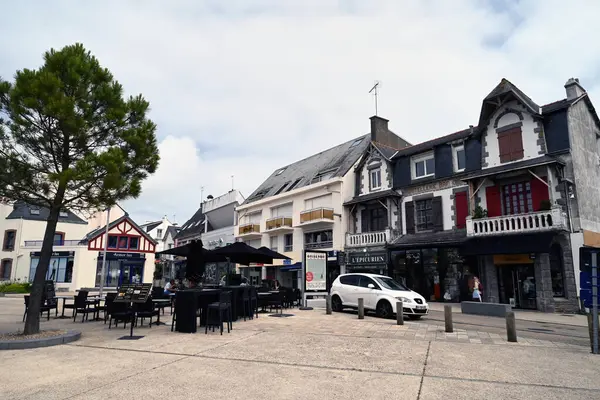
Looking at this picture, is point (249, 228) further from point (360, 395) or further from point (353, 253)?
point (360, 395)

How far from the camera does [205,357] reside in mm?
6652

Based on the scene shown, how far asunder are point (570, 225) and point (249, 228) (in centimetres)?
2338

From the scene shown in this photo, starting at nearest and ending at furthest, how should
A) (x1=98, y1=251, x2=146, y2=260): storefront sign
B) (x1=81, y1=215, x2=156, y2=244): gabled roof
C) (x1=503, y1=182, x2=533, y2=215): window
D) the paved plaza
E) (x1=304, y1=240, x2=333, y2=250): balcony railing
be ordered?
the paved plaza < (x1=503, y1=182, x2=533, y2=215): window < (x1=304, y1=240, x2=333, y2=250): balcony railing < (x1=81, y1=215, x2=156, y2=244): gabled roof < (x1=98, y1=251, x2=146, y2=260): storefront sign

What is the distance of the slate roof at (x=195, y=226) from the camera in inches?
1694

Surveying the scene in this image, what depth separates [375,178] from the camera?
2488 cm

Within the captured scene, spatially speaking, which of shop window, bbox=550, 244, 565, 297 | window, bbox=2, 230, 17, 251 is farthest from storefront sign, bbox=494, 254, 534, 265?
window, bbox=2, 230, 17, 251

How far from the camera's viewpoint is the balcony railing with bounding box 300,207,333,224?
26.0m

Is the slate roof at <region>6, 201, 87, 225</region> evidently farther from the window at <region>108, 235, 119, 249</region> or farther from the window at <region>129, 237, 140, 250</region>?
the window at <region>129, 237, 140, 250</region>

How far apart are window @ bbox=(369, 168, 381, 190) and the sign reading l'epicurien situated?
14.0 feet

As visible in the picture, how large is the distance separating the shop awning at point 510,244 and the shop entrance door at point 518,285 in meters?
1.54

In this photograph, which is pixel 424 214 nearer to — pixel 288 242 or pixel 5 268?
pixel 288 242

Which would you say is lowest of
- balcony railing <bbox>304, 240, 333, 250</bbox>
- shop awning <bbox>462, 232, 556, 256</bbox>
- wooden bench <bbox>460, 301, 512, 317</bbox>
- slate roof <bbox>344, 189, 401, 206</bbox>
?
wooden bench <bbox>460, 301, 512, 317</bbox>

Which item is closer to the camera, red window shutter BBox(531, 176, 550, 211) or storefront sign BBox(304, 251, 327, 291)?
storefront sign BBox(304, 251, 327, 291)

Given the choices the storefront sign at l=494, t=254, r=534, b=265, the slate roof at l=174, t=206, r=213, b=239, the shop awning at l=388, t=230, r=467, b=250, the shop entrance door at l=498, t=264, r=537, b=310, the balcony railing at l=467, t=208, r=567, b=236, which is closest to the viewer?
the balcony railing at l=467, t=208, r=567, b=236
